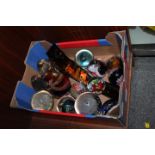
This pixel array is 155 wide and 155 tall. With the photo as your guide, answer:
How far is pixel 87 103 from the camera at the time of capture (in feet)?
3.59

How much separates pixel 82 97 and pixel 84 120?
105mm

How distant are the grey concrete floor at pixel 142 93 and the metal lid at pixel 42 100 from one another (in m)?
0.39

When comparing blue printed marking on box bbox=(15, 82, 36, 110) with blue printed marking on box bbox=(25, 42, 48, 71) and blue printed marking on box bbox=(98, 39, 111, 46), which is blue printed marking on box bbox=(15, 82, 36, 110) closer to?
blue printed marking on box bbox=(25, 42, 48, 71)

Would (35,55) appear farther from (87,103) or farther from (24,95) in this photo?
(87,103)

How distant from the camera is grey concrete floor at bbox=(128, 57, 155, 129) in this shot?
3.90 ft

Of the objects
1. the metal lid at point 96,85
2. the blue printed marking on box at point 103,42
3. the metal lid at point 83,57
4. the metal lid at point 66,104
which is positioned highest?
the blue printed marking on box at point 103,42

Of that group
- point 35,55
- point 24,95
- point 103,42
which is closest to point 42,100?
point 24,95

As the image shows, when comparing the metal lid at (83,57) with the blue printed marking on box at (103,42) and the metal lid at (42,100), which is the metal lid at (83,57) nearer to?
the blue printed marking on box at (103,42)

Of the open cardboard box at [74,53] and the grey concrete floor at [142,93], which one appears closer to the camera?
the open cardboard box at [74,53]

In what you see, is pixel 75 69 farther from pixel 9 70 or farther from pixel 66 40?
pixel 9 70

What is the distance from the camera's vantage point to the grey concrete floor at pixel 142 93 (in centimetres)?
119

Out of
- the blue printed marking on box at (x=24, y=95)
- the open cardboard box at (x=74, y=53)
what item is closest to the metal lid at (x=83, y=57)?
the open cardboard box at (x=74, y=53)

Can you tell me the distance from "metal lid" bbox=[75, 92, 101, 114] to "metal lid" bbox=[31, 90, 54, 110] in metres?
0.15
